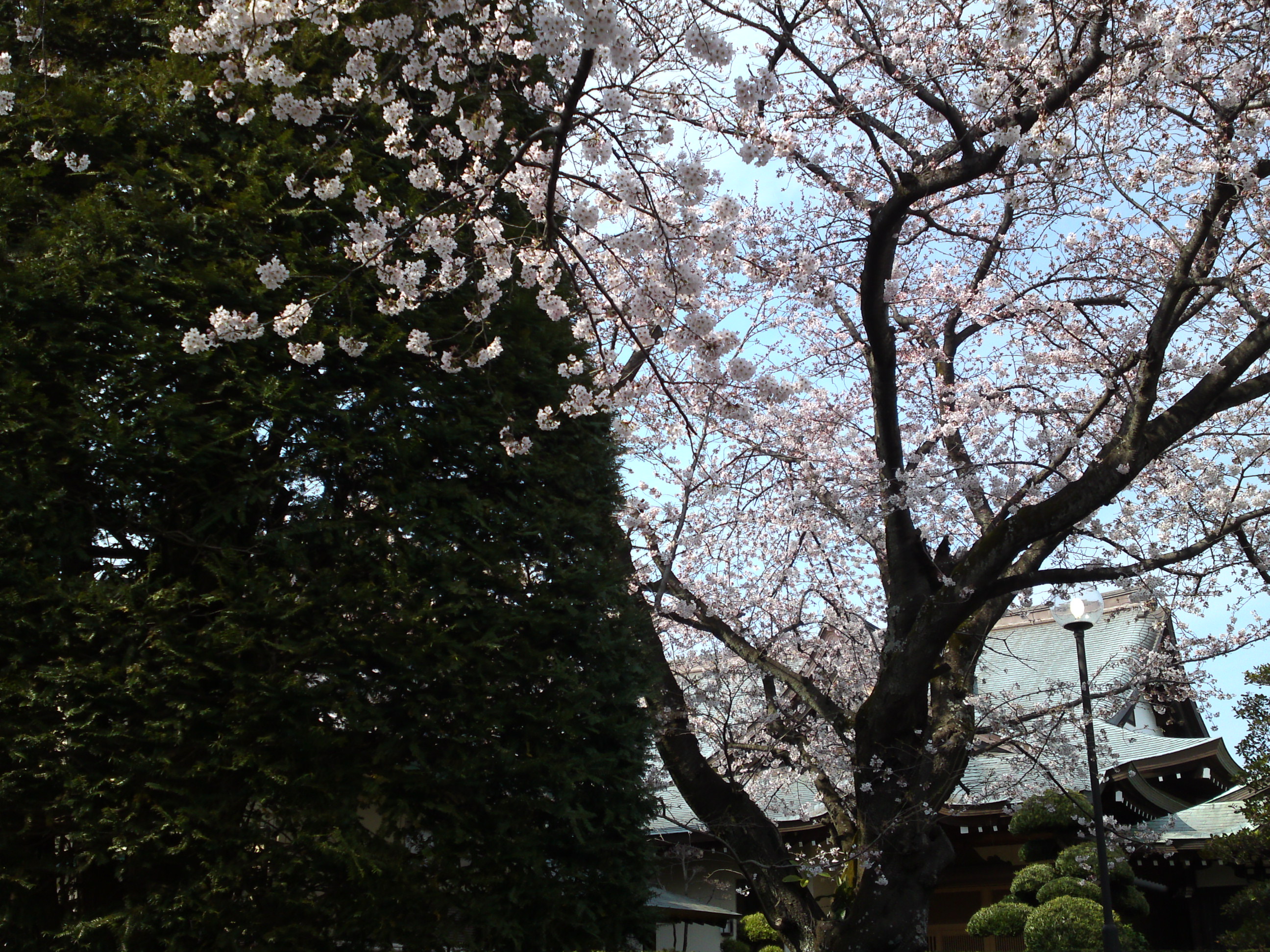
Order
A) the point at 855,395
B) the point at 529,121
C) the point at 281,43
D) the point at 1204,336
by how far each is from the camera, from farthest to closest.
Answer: the point at 855,395 < the point at 1204,336 < the point at 529,121 < the point at 281,43

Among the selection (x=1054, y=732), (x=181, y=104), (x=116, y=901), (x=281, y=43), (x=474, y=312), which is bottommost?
(x=116, y=901)

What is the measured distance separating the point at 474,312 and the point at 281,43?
214 centimetres

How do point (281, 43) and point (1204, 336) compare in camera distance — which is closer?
point (281, 43)

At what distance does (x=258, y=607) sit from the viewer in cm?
403

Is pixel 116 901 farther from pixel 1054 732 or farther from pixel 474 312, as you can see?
pixel 1054 732

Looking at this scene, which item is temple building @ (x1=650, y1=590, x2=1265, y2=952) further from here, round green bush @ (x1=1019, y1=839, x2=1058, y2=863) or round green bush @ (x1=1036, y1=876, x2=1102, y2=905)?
round green bush @ (x1=1036, y1=876, x2=1102, y2=905)

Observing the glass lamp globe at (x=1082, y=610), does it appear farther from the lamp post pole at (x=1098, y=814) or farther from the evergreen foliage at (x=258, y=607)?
the evergreen foliage at (x=258, y=607)

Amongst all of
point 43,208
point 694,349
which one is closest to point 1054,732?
point 694,349

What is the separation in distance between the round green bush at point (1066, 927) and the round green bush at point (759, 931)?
14.0ft

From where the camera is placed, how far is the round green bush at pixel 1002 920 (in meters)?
10.5

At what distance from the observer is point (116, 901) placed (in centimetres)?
380

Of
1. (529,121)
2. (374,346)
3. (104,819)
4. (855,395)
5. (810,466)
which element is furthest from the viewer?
(855,395)

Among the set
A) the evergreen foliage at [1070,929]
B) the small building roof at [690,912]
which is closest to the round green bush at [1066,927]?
the evergreen foliage at [1070,929]

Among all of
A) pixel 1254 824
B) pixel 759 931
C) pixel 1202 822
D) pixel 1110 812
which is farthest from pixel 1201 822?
pixel 759 931
